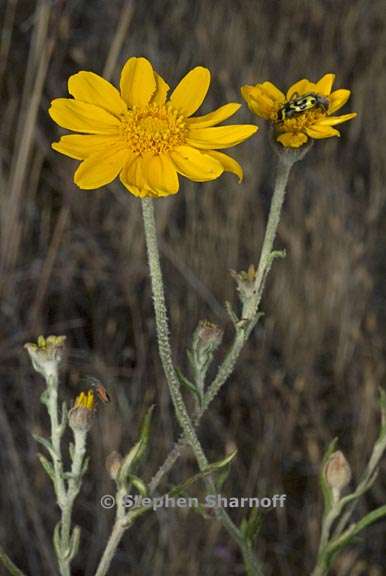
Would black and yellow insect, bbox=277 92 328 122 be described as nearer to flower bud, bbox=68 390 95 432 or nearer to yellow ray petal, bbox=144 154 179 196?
yellow ray petal, bbox=144 154 179 196

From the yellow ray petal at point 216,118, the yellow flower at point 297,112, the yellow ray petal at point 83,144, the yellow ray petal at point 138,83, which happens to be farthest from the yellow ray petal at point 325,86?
the yellow ray petal at point 83,144

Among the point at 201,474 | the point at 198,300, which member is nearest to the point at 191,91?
the point at 201,474

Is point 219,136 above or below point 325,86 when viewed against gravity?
below

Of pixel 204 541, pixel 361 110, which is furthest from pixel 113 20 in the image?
pixel 204 541

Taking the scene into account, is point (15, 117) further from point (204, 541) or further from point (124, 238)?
point (204, 541)

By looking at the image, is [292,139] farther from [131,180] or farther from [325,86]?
[131,180]

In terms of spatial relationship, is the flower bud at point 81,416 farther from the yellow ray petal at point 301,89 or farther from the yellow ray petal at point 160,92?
the yellow ray petal at point 301,89
